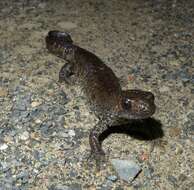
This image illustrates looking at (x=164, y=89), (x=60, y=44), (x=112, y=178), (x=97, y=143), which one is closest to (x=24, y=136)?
(x=97, y=143)

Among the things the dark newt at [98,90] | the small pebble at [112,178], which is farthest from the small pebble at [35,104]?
the small pebble at [112,178]

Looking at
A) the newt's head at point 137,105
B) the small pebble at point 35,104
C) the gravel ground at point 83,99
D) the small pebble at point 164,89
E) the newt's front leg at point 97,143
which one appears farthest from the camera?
the small pebble at point 164,89

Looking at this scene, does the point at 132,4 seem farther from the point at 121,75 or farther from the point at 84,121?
the point at 84,121

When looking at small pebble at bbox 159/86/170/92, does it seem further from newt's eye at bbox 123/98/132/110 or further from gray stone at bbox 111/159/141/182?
gray stone at bbox 111/159/141/182

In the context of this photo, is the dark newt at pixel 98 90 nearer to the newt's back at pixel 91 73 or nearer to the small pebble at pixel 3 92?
the newt's back at pixel 91 73

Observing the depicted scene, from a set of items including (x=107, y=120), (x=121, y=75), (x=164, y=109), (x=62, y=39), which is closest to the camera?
(x=107, y=120)

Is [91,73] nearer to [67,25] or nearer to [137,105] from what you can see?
[137,105]

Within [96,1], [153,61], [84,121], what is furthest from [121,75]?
[96,1]
